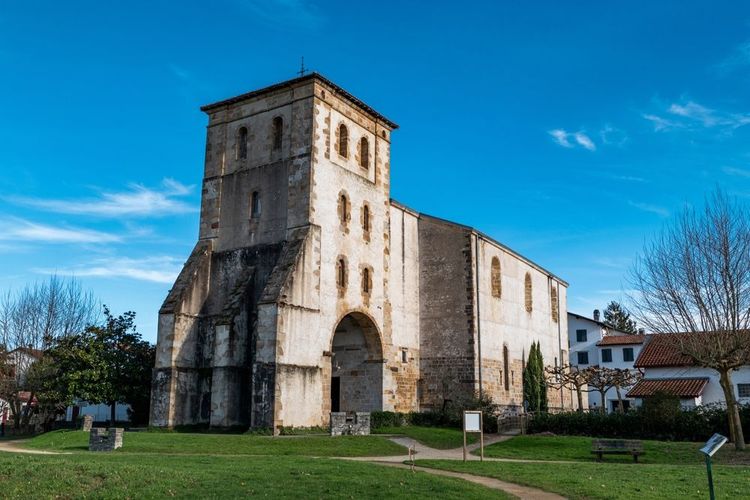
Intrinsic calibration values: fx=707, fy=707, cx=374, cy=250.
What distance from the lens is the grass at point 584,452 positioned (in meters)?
22.8

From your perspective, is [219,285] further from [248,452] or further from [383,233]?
[248,452]

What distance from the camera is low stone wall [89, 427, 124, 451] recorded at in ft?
74.2

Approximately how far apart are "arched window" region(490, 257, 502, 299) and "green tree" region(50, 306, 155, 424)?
1844cm

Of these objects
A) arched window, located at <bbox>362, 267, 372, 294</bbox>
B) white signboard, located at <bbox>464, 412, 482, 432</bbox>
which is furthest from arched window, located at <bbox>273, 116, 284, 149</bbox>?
white signboard, located at <bbox>464, 412, 482, 432</bbox>

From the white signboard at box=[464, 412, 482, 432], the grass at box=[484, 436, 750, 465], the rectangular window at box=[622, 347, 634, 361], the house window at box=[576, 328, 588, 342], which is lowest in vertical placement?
the grass at box=[484, 436, 750, 465]

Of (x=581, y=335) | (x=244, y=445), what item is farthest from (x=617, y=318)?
(x=244, y=445)

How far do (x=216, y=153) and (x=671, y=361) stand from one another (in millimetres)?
27457

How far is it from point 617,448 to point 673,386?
18.4m

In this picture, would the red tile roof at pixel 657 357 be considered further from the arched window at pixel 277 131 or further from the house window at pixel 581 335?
the arched window at pixel 277 131

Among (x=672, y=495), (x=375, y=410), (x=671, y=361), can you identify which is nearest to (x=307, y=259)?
(x=375, y=410)

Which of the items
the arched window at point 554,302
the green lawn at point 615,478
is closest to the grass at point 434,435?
the green lawn at point 615,478

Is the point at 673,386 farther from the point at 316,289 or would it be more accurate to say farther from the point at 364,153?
the point at 316,289

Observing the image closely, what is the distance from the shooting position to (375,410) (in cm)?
3331

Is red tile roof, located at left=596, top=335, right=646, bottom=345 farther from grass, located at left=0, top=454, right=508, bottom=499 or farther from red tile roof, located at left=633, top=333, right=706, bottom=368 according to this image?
grass, located at left=0, top=454, right=508, bottom=499
